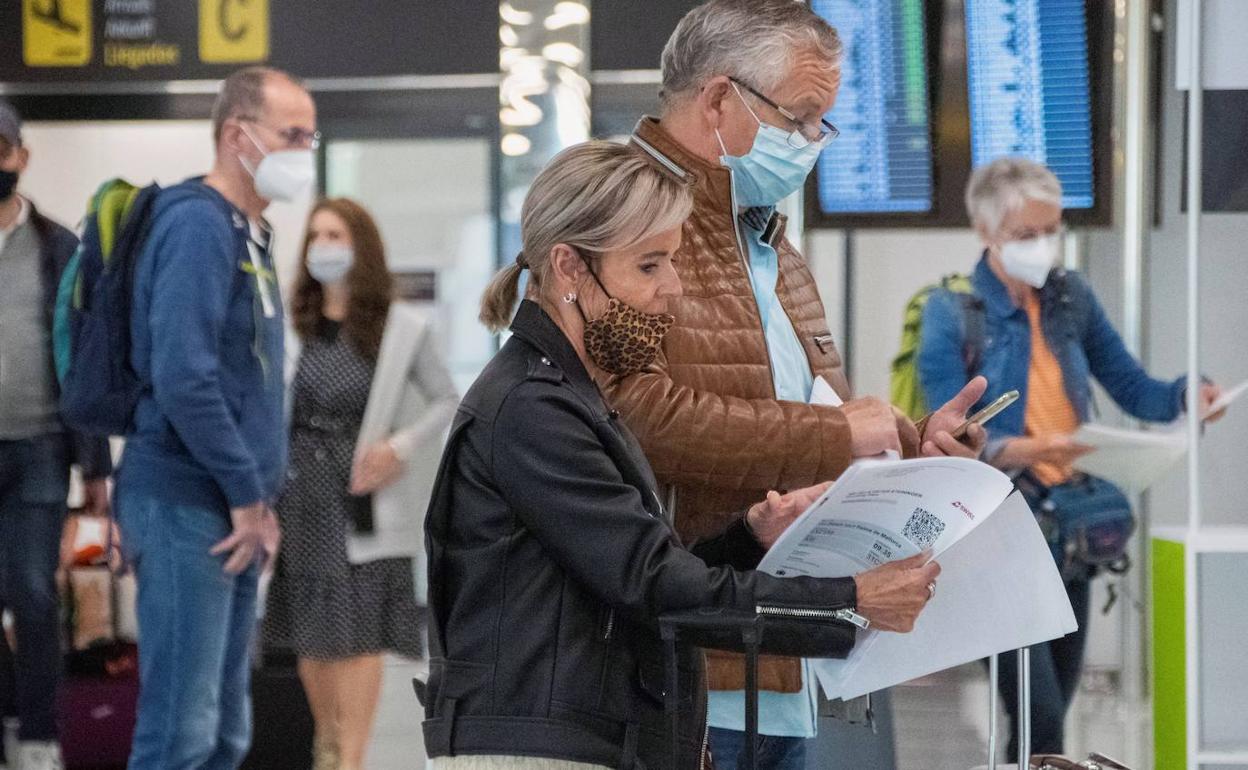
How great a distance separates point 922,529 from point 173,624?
2.04 metres

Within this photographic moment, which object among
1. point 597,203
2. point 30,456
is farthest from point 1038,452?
point 30,456

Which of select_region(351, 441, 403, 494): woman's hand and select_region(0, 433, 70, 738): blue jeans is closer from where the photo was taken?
select_region(0, 433, 70, 738): blue jeans

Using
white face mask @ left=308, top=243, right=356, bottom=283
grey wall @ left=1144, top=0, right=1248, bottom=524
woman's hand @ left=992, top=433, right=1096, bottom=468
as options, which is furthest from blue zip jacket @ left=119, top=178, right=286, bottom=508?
grey wall @ left=1144, top=0, right=1248, bottom=524

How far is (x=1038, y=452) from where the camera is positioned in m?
3.77

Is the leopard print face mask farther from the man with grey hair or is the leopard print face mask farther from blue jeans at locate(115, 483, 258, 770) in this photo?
blue jeans at locate(115, 483, 258, 770)

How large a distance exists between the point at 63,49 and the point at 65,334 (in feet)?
6.17

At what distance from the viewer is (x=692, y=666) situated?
6.01 ft

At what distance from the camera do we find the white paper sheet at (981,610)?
6.61 ft

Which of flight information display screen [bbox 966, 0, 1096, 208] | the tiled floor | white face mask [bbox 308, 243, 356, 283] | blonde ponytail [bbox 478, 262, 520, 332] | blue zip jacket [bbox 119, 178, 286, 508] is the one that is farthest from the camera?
Answer: the tiled floor

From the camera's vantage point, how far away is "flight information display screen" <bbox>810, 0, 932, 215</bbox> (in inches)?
175

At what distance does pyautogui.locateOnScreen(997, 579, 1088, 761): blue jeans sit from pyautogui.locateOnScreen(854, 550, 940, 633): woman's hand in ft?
6.45

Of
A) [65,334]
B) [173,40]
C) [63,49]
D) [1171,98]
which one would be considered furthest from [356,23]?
[1171,98]

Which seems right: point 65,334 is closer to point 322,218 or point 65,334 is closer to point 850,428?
point 322,218

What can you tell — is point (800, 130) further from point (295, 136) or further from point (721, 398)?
point (295, 136)
